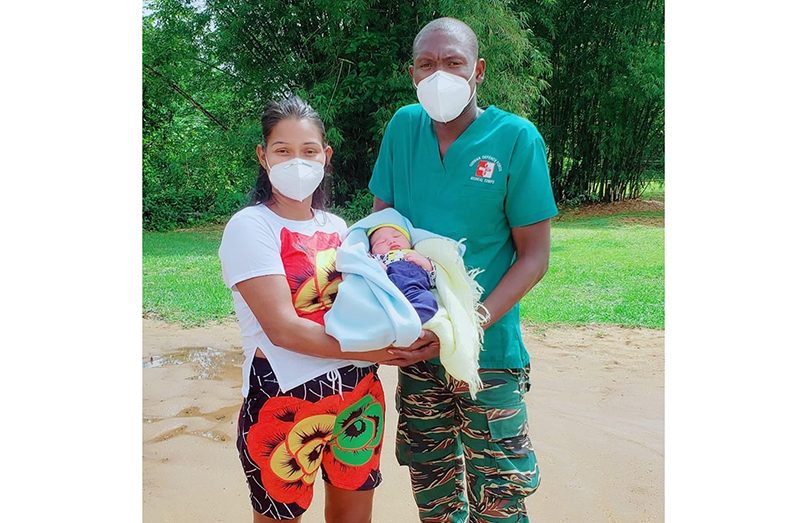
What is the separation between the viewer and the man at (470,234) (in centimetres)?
158

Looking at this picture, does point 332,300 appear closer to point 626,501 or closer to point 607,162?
point 626,501

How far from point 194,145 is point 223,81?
91 cm

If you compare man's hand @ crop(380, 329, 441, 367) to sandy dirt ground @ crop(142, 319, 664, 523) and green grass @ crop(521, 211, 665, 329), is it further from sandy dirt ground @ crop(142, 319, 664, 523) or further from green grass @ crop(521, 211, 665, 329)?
green grass @ crop(521, 211, 665, 329)

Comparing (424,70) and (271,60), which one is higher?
(271,60)

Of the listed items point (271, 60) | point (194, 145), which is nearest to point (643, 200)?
point (271, 60)

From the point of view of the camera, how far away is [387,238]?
5.24 feet

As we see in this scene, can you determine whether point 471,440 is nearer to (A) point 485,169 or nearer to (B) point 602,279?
(A) point 485,169

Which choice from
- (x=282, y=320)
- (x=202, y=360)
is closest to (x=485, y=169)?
(x=282, y=320)

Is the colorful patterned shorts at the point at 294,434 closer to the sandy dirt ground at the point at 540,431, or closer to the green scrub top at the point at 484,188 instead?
the green scrub top at the point at 484,188

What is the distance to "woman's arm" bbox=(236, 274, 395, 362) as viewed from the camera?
142 cm

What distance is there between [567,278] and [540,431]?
128 inches

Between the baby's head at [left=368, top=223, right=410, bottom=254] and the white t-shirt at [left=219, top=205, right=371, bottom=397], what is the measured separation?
0.10 metres

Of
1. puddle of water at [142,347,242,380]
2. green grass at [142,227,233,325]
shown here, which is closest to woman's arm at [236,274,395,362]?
puddle of water at [142,347,242,380]

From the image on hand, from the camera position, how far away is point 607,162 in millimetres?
10180
